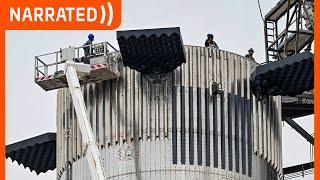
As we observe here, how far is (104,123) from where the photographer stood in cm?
6731

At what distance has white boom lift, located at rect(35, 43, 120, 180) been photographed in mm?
Result: 64312

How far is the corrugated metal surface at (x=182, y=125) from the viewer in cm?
6625

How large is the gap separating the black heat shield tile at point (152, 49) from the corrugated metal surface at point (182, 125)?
101cm

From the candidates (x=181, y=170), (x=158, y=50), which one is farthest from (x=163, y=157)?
(x=158, y=50)

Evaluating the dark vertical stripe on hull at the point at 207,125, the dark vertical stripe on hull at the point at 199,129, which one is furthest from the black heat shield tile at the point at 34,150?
the dark vertical stripe on hull at the point at 207,125

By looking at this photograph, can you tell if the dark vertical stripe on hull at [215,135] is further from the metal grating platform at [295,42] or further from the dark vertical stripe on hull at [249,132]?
the metal grating platform at [295,42]

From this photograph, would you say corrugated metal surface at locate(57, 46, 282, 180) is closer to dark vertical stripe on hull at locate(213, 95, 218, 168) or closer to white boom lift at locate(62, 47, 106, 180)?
dark vertical stripe on hull at locate(213, 95, 218, 168)

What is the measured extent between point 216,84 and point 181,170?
4.77 m

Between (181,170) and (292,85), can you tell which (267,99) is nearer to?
(292,85)

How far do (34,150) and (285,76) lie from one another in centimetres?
1383

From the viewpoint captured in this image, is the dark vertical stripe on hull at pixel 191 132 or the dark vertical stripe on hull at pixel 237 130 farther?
the dark vertical stripe on hull at pixel 237 130

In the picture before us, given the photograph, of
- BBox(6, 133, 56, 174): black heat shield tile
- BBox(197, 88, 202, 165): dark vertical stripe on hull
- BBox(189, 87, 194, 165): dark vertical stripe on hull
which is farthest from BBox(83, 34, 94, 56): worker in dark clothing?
BBox(6, 133, 56, 174): black heat shield tile

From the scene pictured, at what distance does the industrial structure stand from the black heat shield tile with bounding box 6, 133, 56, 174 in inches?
95.1

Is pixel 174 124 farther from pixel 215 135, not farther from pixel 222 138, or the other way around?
pixel 222 138
